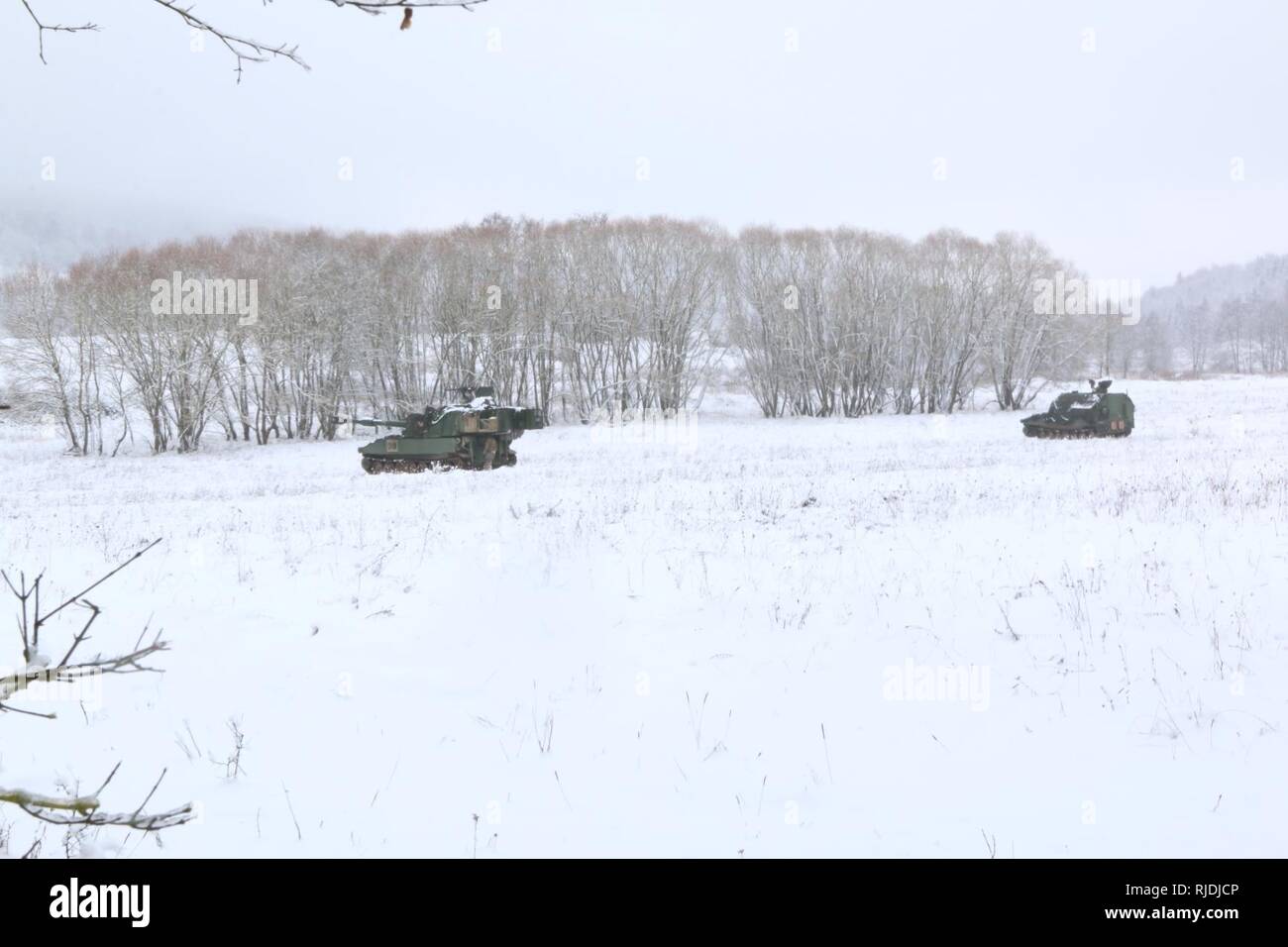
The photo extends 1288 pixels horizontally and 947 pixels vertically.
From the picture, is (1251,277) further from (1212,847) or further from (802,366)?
(1212,847)

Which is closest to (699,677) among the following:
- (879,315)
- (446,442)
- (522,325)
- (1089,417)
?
(446,442)

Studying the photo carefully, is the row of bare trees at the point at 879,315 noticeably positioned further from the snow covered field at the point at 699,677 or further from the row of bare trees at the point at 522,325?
the snow covered field at the point at 699,677

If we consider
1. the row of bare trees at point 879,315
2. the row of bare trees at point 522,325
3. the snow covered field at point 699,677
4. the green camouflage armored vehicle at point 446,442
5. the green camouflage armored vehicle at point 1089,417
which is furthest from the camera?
the row of bare trees at point 879,315

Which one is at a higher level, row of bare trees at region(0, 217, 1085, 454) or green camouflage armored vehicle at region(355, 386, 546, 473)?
row of bare trees at region(0, 217, 1085, 454)

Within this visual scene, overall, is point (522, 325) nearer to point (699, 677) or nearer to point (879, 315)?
point (879, 315)

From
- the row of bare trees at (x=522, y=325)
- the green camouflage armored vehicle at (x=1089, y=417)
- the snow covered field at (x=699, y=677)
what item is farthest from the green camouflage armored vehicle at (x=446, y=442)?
the green camouflage armored vehicle at (x=1089, y=417)

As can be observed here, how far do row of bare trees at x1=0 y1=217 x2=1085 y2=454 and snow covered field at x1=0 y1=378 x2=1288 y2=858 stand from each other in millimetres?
22606

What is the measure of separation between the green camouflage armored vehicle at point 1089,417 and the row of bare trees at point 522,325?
54.9ft

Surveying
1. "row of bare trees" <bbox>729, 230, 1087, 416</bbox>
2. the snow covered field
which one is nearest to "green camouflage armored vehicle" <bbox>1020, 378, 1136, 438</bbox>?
the snow covered field

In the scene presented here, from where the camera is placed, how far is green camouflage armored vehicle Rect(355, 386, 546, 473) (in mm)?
19141

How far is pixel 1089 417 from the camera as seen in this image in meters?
22.2

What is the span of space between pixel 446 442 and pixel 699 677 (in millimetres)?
14686

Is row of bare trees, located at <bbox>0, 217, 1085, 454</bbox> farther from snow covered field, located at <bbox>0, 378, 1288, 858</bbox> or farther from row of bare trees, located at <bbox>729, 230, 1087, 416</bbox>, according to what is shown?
snow covered field, located at <bbox>0, 378, 1288, 858</bbox>

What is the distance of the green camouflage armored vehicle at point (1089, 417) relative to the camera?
72.3ft
